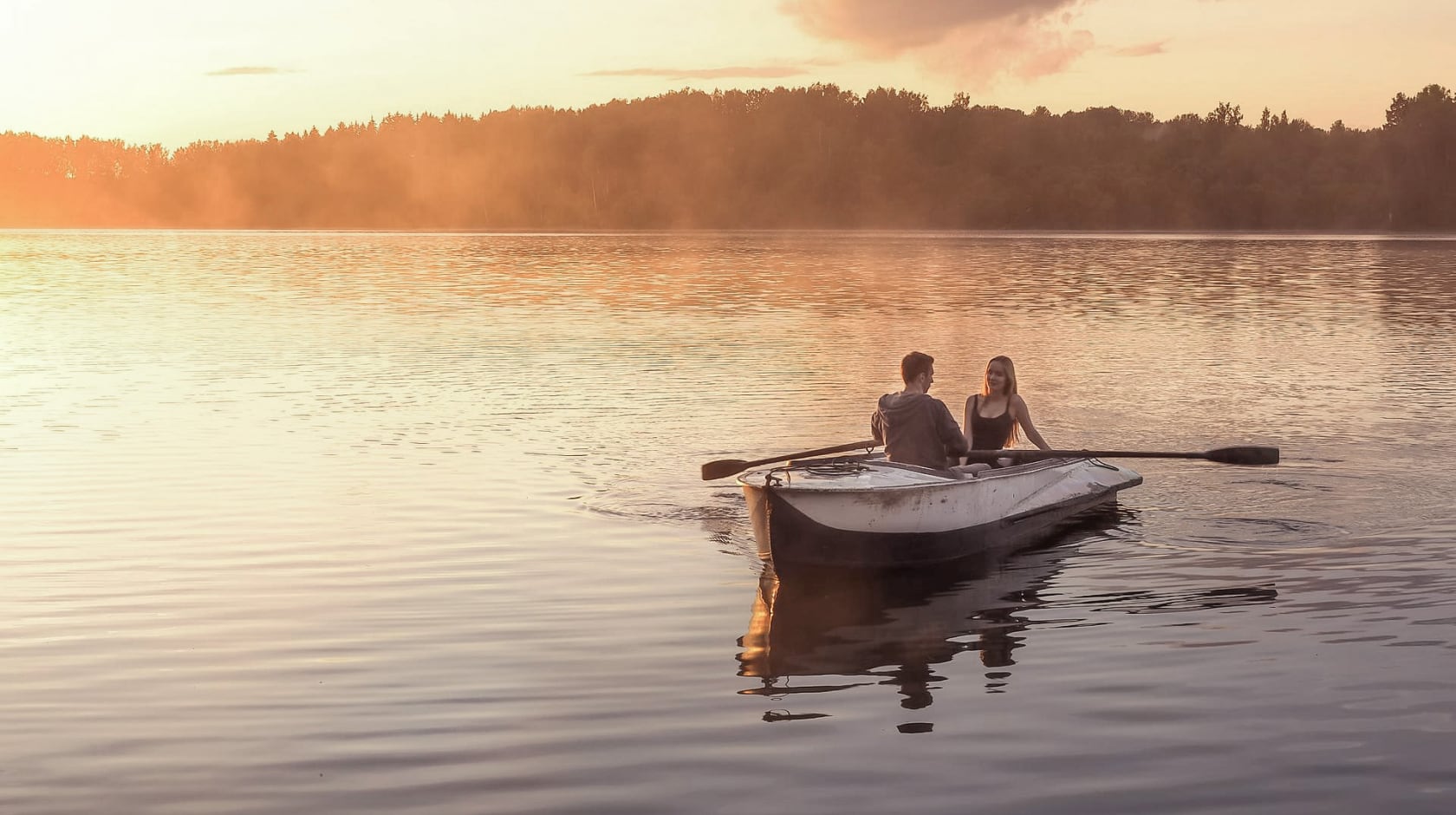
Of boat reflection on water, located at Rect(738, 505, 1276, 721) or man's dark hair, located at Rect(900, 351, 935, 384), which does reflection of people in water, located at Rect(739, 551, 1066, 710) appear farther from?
man's dark hair, located at Rect(900, 351, 935, 384)

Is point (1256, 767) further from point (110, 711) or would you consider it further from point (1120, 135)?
point (1120, 135)

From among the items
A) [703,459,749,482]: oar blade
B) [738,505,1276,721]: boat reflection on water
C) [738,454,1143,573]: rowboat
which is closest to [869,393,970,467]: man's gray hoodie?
[738,454,1143,573]: rowboat

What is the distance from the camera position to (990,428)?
16.1 m

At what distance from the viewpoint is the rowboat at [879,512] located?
43.0ft

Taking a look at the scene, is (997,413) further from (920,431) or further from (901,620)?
(901,620)

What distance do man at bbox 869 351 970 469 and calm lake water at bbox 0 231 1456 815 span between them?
1.12 meters

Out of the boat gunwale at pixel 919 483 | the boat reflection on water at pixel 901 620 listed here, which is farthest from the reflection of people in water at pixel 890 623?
the boat gunwale at pixel 919 483

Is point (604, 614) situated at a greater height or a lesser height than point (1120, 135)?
lesser

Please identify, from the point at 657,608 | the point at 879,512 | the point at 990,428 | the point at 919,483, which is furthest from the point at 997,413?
the point at 657,608

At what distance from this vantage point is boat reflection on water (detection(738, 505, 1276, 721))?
10.4m

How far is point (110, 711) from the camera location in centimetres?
934

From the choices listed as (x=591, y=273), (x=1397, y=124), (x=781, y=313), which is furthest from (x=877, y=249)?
(x=1397, y=124)

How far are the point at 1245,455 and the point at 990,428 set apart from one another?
289 centimetres

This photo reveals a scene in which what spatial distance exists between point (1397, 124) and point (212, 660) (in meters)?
174
